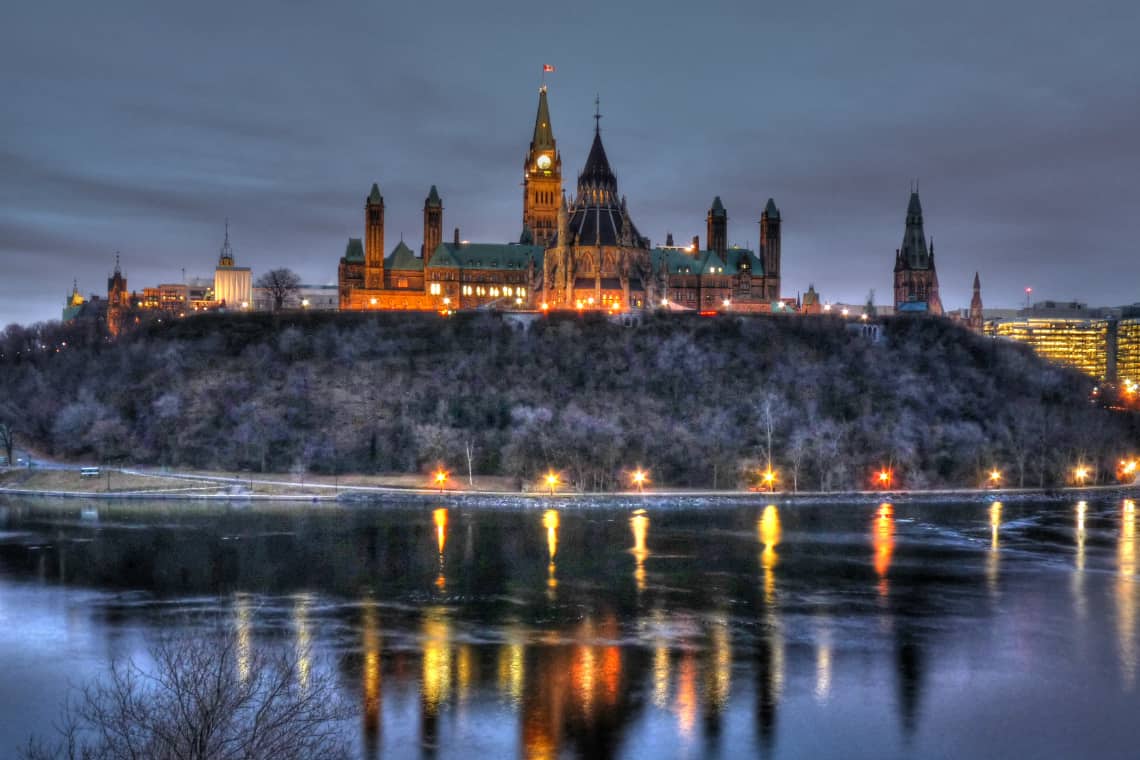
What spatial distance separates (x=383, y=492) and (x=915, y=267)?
327ft

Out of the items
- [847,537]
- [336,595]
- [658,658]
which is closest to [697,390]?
[847,537]

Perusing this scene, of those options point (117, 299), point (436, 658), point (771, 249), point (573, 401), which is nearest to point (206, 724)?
point (436, 658)

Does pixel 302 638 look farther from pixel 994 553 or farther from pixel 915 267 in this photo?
pixel 915 267

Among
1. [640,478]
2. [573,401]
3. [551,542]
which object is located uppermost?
[573,401]

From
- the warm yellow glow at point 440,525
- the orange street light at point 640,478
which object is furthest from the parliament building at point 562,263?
the warm yellow glow at point 440,525

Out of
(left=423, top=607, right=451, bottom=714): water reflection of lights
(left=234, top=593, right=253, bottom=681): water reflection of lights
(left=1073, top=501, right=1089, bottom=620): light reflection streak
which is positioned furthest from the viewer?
(left=1073, top=501, right=1089, bottom=620): light reflection streak

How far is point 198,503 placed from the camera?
82.3 m

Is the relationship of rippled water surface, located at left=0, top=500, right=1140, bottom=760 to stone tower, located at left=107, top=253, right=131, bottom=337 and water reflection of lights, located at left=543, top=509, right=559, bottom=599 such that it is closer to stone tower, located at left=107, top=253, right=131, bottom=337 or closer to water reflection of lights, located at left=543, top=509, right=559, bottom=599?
water reflection of lights, located at left=543, top=509, right=559, bottom=599

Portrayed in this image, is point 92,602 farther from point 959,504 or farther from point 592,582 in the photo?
point 959,504

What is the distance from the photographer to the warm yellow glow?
63469 mm

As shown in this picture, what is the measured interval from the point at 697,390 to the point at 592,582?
53392mm

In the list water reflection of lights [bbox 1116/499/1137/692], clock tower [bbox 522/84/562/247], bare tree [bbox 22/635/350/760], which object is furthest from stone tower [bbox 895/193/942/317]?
bare tree [bbox 22/635/350/760]

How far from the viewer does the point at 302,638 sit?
40.3 metres

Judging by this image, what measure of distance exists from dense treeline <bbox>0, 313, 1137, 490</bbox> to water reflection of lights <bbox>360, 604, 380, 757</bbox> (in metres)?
43.3
